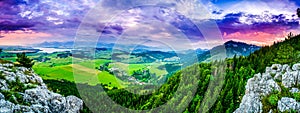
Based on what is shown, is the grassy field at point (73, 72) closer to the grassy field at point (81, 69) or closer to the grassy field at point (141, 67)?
the grassy field at point (81, 69)

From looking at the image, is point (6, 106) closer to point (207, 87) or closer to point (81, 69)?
point (81, 69)

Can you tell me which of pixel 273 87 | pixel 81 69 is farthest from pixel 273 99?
pixel 81 69

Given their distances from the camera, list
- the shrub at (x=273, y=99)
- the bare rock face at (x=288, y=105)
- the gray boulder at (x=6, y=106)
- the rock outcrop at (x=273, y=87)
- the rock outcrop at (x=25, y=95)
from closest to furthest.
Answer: the gray boulder at (x=6, y=106) → the rock outcrop at (x=25, y=95) → the bare rock face at (x=288, y=105) → the rock outcrop at (x=273, y=87) → the shrub at (x=273, y=99)

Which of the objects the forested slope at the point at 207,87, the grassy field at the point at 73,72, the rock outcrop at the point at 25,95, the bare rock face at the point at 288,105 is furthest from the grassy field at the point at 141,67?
the bare rock face at the point at 288,105

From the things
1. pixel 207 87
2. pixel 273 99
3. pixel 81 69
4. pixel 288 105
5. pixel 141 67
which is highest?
pixel 81 69

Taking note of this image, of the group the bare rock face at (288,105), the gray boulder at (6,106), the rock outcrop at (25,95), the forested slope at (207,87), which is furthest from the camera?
the forested slope at (207,87)

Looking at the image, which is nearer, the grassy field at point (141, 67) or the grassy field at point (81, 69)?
the grassy field at point (81, 69)

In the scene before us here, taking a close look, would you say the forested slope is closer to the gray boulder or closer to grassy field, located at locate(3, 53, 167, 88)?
grassy field, located at locate(3, 53, 167, 88)
